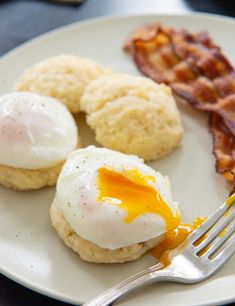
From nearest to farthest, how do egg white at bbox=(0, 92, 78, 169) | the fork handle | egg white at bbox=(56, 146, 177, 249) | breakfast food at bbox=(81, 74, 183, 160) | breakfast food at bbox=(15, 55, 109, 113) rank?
the fork handle, egg white at bbox=(56, 146, 177, 249), egg white at bbox=(0, 92, 78, 169), breakfast food at bbox=(81, 74, 183, 160), breakfast food at bbox=(15, 55, 109, 113)

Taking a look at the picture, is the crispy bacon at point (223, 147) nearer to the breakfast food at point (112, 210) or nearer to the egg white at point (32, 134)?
the breakfast food at point (112, 210)

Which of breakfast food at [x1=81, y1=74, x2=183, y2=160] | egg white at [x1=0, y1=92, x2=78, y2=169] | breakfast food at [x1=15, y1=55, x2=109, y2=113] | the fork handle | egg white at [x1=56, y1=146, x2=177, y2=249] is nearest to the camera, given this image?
the fork handle

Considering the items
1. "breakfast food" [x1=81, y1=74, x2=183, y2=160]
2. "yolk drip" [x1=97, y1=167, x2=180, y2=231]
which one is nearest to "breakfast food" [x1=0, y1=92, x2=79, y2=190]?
"breakfast food" [x1=81, y1=74, x2=183, y2=160]

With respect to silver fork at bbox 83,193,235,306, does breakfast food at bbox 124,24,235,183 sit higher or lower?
higher

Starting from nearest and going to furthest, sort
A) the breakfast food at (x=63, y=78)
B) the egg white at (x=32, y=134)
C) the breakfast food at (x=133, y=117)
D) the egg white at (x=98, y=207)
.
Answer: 1. the egg white at (x=98, y=207)
2. the egg white at (x=32, y=134)
3. the breakfast food at (x=133, y=117)
4. the breakfast food at (x=63, y=78)

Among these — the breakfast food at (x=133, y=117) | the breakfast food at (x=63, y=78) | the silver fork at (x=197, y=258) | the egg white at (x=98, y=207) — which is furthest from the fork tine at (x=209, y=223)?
the breakfast food at (x=63, y=78)

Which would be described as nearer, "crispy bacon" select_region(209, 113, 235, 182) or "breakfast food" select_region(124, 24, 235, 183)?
"crispy bacon" select_region(209, 113, 235, 182)

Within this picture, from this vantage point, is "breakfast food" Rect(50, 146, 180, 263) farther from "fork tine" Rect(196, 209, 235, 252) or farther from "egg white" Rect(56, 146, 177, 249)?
"fork tine" Rect(196, 209, 235, 252)

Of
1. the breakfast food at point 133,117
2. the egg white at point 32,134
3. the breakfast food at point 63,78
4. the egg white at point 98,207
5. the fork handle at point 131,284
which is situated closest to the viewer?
the fork handle at point 131,284

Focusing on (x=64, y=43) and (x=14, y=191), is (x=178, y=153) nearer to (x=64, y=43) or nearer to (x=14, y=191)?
(x=14, y=191)
